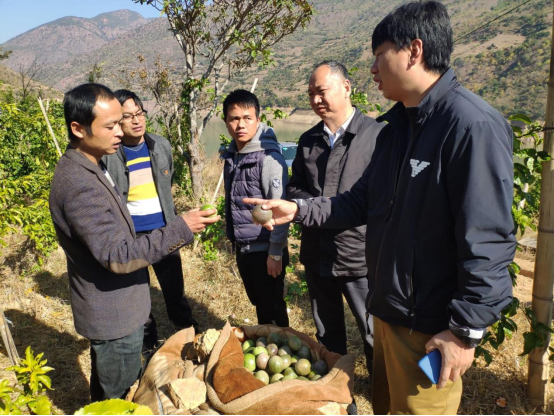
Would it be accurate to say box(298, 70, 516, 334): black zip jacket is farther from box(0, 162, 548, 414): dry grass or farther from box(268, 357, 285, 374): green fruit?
box(0, 162, 548, 414): dry grass

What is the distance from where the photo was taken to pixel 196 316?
13.7 ft

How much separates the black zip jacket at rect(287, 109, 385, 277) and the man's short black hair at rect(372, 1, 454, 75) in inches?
42.1

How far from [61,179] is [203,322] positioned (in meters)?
2.65

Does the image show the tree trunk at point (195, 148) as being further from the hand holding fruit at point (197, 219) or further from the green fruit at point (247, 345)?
the hand holding fruit at point (197, 219)

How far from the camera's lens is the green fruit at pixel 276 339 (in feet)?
7.74

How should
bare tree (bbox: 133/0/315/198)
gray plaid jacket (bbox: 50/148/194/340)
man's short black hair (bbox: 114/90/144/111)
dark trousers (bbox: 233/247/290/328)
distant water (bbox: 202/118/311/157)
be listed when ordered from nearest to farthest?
gray plaid jacket (bbox: 50/148/194/340), dark trousers (bbox: 233/247/290/328), man's short black hair (bbox: 114/90/144/111), bare tree (bbox: 133/0/315/198), distant water (bbox: 202/118/311/157)

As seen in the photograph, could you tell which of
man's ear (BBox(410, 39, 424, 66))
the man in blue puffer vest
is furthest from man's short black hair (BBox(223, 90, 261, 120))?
man's ear (BBox(410, 39, 424, 66))

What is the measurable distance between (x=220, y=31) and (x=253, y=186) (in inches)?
159

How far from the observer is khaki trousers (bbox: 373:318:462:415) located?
4.83 ft

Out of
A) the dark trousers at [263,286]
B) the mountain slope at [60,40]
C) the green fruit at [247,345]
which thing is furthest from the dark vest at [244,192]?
the mountain slope at [60,40]

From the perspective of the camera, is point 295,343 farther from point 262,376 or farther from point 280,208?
point 280,208

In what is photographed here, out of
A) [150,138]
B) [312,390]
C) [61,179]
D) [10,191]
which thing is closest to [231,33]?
[150,138]

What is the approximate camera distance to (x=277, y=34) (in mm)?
5945

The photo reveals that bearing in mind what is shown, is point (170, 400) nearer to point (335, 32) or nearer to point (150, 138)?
point (150, 138)
